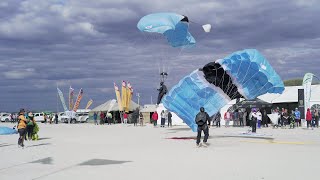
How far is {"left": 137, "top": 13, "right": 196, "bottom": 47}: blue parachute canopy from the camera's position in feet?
56.6

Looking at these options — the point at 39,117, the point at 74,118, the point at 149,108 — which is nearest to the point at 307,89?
the point at 149,108

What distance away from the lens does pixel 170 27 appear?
Answer: 17078 millimetres

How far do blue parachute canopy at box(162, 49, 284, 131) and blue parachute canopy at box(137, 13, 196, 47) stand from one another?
173 centimetres

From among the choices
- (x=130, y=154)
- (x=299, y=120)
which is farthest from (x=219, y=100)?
(x=299, y=120)

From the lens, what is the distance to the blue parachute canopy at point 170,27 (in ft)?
56.6

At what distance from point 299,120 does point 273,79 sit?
12189mm

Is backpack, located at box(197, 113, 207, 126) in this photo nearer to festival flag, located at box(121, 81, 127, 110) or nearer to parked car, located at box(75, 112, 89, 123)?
festival flag, located at box(121, 81, 127, 110)

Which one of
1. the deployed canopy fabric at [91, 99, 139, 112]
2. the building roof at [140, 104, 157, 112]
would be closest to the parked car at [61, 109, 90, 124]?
the deployed canopy fabric at [91, 99, 139, 112]

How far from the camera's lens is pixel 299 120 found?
29359 mm

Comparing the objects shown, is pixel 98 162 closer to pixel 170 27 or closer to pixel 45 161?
pixel 45 161

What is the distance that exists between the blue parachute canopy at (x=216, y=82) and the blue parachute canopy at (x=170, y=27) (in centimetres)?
173

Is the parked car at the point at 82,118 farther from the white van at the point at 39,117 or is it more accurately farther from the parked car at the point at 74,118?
the white van at the point at 39,117

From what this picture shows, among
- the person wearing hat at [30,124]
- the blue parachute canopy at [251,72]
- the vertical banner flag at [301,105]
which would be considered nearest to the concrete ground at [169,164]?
the blue parachute canopy at [251,72]

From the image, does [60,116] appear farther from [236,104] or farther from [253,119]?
[253,119]
